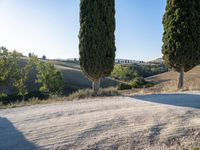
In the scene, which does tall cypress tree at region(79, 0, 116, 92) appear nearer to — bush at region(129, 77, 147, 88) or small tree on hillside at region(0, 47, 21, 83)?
bush at region(129, 77, 147, 88)

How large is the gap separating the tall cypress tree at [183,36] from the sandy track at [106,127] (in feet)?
23.1

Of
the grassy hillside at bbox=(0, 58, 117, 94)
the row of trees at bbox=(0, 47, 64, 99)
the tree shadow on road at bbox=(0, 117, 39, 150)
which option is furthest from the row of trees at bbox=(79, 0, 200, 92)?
the grassy hillside at bbox=(0, 58, 117, 94)

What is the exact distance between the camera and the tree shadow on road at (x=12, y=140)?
8.35 metres

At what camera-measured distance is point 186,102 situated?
12570mm

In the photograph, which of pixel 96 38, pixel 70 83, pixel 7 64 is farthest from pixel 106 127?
pixel 70 83

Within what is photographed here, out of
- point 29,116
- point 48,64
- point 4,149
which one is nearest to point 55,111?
point 29,116

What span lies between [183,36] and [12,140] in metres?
12.7

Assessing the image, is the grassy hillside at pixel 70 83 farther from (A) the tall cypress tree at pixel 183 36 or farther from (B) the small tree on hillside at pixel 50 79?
(A) the tall cypress tree at pixel 183 36

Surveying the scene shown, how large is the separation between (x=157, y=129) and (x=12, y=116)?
508 centimetres

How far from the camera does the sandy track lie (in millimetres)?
8234

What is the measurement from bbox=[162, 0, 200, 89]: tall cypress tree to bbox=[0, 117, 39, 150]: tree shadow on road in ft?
37.3

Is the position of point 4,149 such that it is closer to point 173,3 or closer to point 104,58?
point 104,58

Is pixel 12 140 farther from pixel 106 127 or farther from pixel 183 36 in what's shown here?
pixel 183 36

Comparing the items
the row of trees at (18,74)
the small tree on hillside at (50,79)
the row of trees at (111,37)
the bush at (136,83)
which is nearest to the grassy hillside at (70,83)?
the row of trees at (18,74)
